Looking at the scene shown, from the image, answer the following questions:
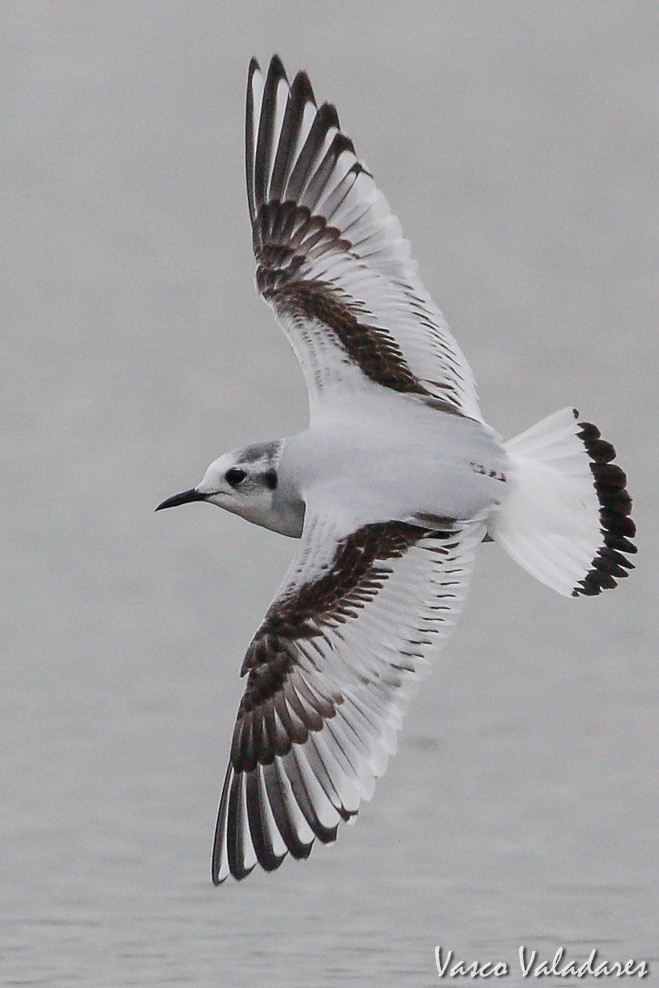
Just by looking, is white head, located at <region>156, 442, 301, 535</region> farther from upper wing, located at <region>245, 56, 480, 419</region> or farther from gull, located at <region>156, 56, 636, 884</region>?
upper wing, located at <region>245, 56, 480, 419</region>

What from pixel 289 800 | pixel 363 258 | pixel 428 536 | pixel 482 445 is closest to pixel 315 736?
pixel 289 800

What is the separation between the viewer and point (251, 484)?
8.46m

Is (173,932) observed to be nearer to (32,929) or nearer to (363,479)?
(32,929)

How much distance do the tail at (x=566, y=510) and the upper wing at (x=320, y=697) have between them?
555 mm

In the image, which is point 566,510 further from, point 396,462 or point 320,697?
point 320,697

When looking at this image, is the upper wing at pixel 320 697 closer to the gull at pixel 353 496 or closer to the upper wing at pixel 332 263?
the gull at pixel 353 496

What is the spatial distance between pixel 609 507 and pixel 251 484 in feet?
4.40

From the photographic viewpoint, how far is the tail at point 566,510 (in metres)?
8.08

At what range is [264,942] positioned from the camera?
8008mm

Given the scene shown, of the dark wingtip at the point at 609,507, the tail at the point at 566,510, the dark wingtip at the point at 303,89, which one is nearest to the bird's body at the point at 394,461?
the tail at the point at 566,510

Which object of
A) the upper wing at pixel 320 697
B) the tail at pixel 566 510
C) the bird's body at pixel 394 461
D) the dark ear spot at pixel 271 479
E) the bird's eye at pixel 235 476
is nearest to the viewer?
the upper wing at pixel 320 697

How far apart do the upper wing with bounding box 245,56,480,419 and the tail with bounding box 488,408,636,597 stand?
0.37 meters

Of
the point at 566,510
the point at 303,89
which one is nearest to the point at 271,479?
the point at 566,510

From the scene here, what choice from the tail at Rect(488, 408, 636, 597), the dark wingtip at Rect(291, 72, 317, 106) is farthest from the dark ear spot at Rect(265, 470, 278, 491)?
the dark wingtip at Rect(291, 72, 317, 106)
